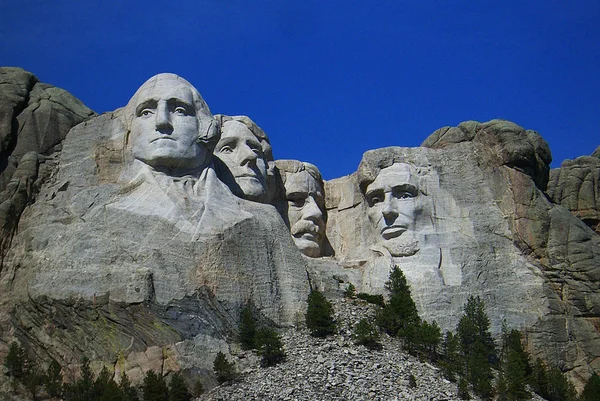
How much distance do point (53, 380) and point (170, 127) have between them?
6.76m

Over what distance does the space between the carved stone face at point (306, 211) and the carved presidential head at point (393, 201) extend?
133 cm

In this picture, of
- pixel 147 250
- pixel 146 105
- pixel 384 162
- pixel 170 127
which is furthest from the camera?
pixel 384 162

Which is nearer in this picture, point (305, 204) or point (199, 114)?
point (199, 114)

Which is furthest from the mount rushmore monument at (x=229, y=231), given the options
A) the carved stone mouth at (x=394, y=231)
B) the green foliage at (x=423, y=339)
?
the green foliage at (x=423, y=339)

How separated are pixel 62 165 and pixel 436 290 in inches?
365

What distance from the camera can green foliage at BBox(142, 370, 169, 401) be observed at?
29625 mm

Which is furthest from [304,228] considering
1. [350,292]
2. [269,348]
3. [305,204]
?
[269,348]

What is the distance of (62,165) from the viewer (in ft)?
115

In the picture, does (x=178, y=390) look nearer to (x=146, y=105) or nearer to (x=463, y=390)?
(x=463, y=390)

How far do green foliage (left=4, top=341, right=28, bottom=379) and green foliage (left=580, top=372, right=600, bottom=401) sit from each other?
12193mm

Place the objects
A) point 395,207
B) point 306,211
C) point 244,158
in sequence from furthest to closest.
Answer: point 306,211 < point 395,207 < point 244,158

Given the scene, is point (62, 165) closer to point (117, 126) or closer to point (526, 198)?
point (117, 126)

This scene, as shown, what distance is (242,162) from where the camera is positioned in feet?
119

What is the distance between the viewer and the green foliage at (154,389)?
2962cm
